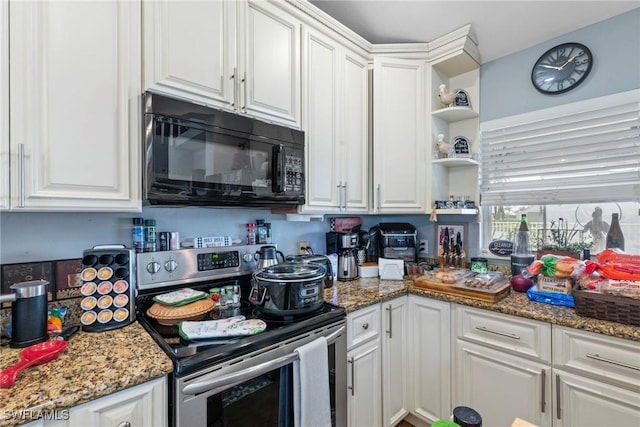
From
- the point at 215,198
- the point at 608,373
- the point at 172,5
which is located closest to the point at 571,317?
the point at 608,373

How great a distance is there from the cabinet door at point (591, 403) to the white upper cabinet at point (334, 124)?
1326 millimetres

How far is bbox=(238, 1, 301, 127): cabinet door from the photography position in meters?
1.45

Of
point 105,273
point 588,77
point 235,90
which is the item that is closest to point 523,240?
point 588,77

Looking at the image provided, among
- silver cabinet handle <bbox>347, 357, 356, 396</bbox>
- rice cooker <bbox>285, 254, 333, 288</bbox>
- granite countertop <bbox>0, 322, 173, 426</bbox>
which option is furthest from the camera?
rice cooker <bbox>285, 254, 333, 288</bbox>

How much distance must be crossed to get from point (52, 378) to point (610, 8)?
296 centimetres

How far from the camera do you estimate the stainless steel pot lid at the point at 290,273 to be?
1.26 metres

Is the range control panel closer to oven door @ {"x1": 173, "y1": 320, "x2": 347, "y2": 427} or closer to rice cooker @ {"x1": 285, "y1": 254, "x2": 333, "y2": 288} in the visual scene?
rice cooker @ {"x1": 285, "y1": 254, "x2": 333, "y2": 288}

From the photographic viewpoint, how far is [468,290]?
165 centimetres

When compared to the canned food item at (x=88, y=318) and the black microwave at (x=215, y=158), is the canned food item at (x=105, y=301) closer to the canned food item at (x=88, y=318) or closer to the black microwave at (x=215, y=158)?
the canned food item at (x=88, y=318)

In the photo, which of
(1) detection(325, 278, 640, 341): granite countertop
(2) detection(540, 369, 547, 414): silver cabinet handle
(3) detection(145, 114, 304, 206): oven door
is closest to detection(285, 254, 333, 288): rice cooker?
(1) detection(325, 278, 640, 341): granite countertop

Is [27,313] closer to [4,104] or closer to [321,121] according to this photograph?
[4,104]

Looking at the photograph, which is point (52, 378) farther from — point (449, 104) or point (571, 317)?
point (449, 104)

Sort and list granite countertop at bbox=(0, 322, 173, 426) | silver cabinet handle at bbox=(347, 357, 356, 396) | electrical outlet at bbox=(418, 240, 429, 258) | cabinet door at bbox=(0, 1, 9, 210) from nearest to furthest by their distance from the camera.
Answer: granite countertop at bbox=(0, 322, 173, 426), cabinet door at bbox=(0, 1, 9, 210), silver cabinet handle at bbox=(347, 357, 356, 396), electrical outlet at bbox=(418, 240, 429, 258)

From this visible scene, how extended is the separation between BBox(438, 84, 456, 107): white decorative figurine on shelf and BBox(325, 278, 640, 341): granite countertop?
128cm
